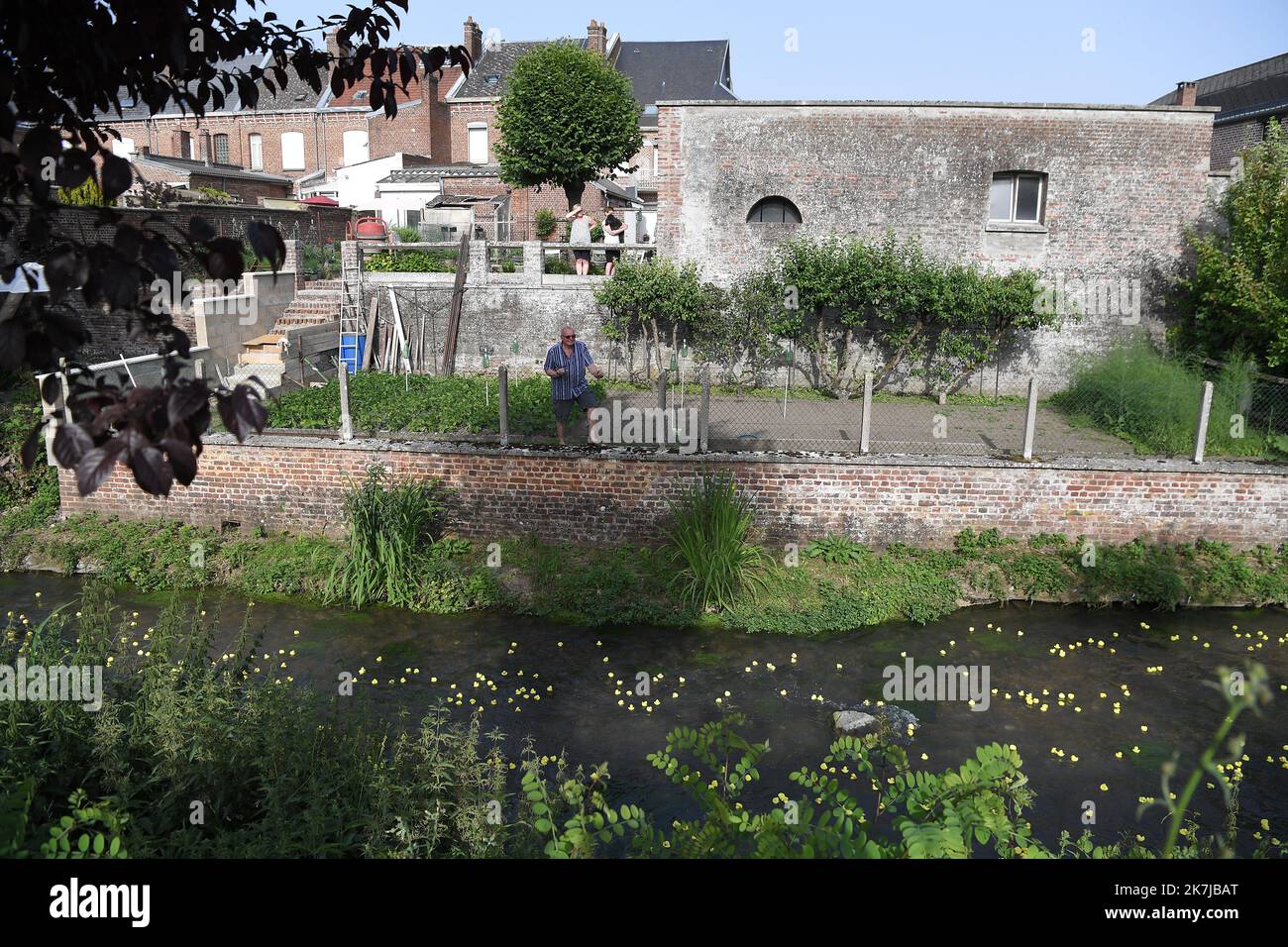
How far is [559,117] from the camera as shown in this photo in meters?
25.0

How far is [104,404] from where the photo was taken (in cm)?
260

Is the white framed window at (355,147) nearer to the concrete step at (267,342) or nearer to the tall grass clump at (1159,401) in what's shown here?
the concrete step at (267,342)

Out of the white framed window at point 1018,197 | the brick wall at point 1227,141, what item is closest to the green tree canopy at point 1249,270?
the white framed window at point 1018,197

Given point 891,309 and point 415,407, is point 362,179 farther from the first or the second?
point 415,407

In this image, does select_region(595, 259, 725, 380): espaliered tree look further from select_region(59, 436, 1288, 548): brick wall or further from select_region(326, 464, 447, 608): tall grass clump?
select_region(326, 464, 447, 608): tall grass clump

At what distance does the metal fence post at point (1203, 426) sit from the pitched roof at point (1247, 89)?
1686cm

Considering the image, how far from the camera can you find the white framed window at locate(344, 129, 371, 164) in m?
40.6

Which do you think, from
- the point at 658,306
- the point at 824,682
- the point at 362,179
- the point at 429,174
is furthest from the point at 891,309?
the point at 362,179

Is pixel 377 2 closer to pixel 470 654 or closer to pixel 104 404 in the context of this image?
pixel 104 404

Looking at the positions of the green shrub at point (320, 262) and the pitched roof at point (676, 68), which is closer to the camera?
the green shrub at point (320, 262)

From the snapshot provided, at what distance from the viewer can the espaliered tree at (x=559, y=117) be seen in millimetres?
24922

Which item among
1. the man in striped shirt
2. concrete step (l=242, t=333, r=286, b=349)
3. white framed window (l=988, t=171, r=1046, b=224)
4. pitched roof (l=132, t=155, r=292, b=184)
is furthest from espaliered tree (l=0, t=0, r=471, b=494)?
pitched roof (l=132, t=155, r=292, b=184)

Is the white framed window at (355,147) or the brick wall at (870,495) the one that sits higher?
the white framed window at (355,147)
